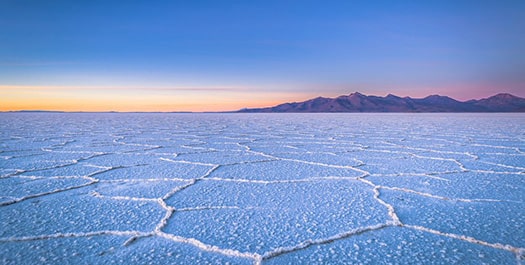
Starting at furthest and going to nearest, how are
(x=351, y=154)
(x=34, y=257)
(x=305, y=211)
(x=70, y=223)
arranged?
(x=351, y=154) → (x=305, y=211) → (x=70, y=223) → (x=34, y=257)

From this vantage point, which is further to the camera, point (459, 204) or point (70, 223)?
point (459, 204)

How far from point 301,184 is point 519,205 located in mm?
1137

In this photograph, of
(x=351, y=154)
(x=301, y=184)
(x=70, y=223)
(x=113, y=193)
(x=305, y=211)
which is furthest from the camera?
(x=351, y=154)

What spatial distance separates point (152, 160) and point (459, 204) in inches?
97.3

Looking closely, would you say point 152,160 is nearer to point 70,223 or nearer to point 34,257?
point 70,223

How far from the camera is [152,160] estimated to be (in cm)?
304

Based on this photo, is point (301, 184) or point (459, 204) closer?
point (459, 204)

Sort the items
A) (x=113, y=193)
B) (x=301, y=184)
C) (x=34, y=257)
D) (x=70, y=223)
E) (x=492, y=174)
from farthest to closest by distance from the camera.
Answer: (x=492, y=174), (x=301, y=184), (x=113, y=193), (x=70, y=223), (x=34, y=257)

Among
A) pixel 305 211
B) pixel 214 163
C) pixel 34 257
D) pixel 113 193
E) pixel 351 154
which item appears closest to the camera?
pixel 34 257

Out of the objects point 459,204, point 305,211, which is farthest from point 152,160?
point 459,204

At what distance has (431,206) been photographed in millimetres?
1606

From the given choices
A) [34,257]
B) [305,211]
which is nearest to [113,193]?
[34,257]

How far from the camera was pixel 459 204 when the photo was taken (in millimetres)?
1634

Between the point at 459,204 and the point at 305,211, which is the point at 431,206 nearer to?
the point at 459,204
